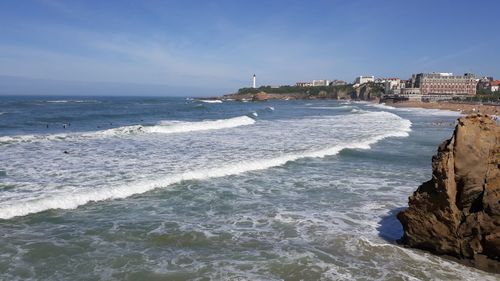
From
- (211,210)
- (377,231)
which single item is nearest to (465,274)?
(377,231)

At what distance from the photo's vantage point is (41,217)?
9586 millimetres

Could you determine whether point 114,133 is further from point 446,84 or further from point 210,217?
point 446,84

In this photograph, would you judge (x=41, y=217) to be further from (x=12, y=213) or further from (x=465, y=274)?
(x=465, y=274)

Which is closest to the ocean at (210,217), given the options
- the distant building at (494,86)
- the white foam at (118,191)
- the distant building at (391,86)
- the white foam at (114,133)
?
the white foam at (118,191)

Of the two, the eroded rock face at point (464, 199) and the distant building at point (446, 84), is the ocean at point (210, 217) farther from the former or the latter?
the distant building at point (446, 84)

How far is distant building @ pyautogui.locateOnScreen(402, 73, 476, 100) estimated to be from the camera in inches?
6230

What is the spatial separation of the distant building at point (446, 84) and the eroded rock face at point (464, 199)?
6364 inches

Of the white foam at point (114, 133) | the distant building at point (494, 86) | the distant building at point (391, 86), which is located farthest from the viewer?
the distant building at point (391, 86)

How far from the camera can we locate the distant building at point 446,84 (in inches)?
6230

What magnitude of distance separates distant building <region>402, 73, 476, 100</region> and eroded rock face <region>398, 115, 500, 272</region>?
530 feet

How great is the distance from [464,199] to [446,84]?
6722 inches

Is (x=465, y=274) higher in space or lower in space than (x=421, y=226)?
lower

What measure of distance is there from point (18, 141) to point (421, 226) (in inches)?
892

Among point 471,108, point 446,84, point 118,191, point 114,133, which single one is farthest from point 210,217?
point 446,84
